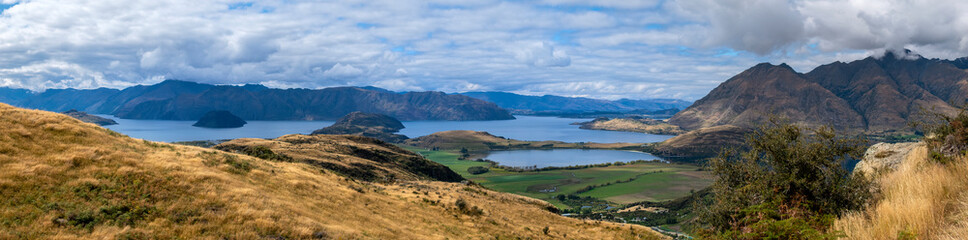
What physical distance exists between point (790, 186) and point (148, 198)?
2497 cm

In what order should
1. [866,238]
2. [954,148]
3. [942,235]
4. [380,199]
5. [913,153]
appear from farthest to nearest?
[380,199] < [913,153] < [954,148] < [866,238] < [942,235]

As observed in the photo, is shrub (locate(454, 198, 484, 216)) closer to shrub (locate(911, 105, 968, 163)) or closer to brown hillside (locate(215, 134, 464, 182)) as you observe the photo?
brown hillside (locate(215, 134, 464, 182))

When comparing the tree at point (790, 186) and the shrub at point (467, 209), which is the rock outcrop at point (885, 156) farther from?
the shrub at point (467, 209)

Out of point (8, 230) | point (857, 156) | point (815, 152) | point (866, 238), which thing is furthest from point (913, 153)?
point (8, 230)

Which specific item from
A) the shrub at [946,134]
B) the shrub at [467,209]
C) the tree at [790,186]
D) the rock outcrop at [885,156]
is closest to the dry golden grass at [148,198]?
the shrub at [467,209]

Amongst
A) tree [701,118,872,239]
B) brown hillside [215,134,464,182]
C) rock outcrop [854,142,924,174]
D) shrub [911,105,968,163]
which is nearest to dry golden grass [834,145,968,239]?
tree [701,118,872,239]

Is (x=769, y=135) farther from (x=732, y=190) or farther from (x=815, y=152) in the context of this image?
(x=732, y=190)

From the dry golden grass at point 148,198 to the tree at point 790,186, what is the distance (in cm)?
1558

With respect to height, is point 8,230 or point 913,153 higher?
point 913,153

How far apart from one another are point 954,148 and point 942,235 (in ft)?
27.4

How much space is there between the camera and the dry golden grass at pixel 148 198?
56.2 feet

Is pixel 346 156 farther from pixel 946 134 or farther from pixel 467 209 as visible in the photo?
pixel 946 134

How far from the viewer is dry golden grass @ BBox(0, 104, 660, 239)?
17125mm

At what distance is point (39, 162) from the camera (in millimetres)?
20938
